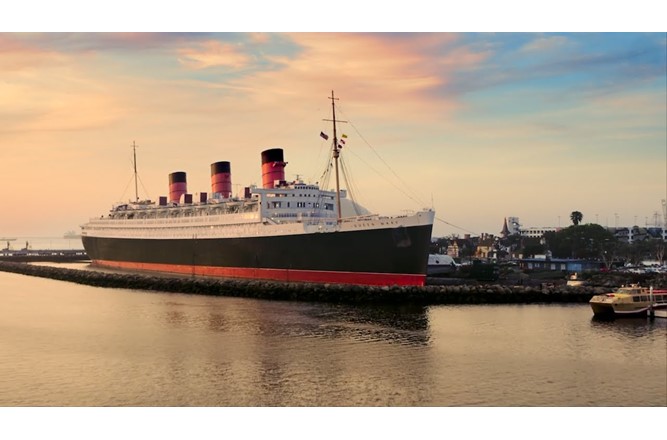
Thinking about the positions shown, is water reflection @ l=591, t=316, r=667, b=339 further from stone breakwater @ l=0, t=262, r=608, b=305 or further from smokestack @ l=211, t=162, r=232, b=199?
smokestack @ l=211, t=162, r=232, b=199

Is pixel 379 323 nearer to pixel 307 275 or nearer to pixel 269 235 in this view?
pixel 307 275

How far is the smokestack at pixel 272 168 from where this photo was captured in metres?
50.1

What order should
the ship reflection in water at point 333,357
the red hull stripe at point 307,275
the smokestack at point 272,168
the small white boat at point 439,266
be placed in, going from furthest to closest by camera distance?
1. the small white boat at point 439,266
2. the smokestack at point 272,168
3. the red hull stripe at point 307,275
4. the ship reflection in water at point 333,357

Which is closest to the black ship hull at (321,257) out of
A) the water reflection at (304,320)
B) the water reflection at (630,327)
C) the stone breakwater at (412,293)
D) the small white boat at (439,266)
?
the stone breakwater at (412,293)

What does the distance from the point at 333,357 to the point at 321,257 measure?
1988cm

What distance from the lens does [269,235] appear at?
44.9 meters

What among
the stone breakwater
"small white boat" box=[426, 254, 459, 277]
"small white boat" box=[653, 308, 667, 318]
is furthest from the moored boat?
"small white boat" box=[426, 254, 459, 277]

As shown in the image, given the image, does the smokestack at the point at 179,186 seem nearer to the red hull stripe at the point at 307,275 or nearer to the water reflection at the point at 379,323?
the red hull stripe at the point at 307,275

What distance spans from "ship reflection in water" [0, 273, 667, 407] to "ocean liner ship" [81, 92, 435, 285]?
6186mm

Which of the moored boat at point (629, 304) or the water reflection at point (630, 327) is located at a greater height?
the moored boat at point (629, 304)

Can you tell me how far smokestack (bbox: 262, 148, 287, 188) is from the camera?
1973 inches

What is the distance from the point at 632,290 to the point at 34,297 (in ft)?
124

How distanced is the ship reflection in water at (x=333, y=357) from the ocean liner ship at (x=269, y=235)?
6186 millimetres

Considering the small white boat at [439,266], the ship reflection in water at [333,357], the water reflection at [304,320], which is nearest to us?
the ship reflection in water at [333,357]
